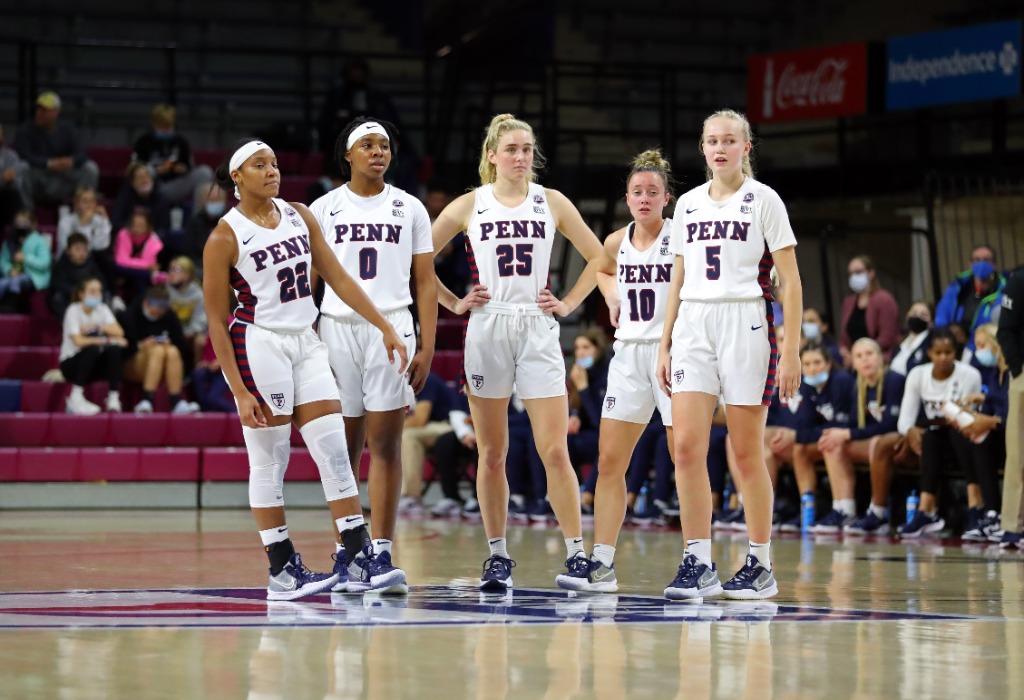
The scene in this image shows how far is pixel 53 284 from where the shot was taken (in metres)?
13.5

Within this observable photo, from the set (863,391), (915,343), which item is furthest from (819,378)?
(915,343)

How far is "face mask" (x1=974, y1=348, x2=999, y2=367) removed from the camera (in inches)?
416

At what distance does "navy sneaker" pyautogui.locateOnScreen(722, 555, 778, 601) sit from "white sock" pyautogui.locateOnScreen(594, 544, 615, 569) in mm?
518

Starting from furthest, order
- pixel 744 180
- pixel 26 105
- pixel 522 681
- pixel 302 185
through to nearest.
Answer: pixel 26 105 → pixel 302 185 → pixel 744 180 → pixel 522 681

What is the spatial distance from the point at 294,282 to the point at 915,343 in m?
6.46

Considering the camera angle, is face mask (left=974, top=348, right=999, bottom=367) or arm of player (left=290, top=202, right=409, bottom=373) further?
face mask (left=974, top=348, right=999, bottom=367)

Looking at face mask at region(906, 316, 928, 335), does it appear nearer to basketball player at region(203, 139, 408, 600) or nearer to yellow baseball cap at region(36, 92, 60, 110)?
basketball player at region(203, 139, 408, 600)

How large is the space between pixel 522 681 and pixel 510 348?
8.38 ft

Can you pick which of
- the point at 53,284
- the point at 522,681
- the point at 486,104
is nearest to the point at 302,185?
the point at 486,104

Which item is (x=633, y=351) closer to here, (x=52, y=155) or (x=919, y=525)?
(x=919, y=525)

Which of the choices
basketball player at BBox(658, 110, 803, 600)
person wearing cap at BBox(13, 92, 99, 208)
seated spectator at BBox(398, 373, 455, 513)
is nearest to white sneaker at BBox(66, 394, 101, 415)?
seated spectator at BBox(398, 373, 455, 513)

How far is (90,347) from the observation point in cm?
1281

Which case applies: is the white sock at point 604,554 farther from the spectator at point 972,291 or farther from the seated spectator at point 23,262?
the seated spectator at point 23,262

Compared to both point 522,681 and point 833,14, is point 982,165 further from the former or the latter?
point 522,681
